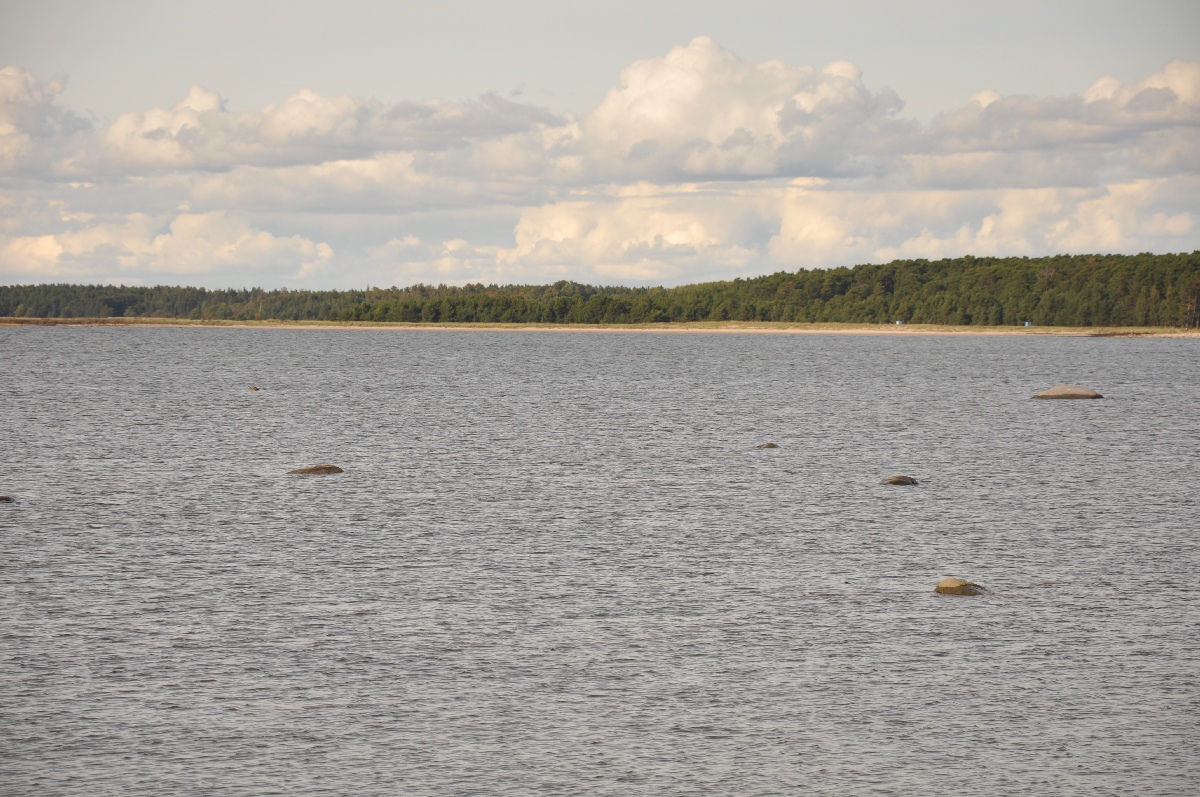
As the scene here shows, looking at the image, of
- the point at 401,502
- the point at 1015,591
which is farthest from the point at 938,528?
the point at 401,502

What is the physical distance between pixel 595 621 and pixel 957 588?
23.6 feet

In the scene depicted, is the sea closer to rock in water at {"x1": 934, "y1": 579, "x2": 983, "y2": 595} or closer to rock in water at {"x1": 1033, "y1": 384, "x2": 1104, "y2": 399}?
rock in water at {"x1": 934, "y1": 579, "x2": 983, "y2": 595}

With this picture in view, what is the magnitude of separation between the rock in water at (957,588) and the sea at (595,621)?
33 centimetres

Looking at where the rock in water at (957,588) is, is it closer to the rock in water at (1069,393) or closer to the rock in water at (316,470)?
the rock in water at (316,470)

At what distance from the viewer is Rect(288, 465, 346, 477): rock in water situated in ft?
148

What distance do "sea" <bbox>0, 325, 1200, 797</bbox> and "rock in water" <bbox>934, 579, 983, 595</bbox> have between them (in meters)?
0.33

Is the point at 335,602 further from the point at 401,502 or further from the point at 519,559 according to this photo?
the point at 401,502

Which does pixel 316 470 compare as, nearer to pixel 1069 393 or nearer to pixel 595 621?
pixel 595 621

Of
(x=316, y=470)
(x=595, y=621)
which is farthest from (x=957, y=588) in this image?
(x=316, y=470)

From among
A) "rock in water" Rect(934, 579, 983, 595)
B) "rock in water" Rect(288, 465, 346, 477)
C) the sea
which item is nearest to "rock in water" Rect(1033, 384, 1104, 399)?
the sea

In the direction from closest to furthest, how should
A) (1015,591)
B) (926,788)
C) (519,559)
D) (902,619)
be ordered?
(926,788) < (902,619) < (1015,591) < (519,559)

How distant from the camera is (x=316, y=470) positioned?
45.4 meters

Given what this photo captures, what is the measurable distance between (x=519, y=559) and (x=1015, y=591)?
10.3 meters

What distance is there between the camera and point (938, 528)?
33750 millimetres
